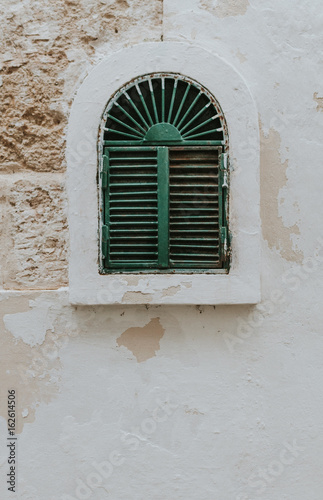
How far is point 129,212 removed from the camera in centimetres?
252

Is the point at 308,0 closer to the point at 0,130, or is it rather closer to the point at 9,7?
the point at 9,7

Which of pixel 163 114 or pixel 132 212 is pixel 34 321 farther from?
pixel 163 114

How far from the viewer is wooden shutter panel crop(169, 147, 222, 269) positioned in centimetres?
249

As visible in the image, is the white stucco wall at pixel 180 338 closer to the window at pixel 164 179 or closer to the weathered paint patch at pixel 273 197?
the weathered paint patch at pixel 273 197

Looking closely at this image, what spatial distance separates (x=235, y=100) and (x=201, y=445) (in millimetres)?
1867

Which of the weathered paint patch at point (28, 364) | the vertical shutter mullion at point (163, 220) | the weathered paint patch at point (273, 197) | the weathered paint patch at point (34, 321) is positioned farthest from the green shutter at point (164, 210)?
the weathered paint patch at point (28, 364)

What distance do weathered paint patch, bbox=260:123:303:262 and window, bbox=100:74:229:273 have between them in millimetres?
240

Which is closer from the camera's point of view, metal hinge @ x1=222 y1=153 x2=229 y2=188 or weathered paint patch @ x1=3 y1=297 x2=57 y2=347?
metal hinge @ x1=222 y1=153 x2=229 y2=188

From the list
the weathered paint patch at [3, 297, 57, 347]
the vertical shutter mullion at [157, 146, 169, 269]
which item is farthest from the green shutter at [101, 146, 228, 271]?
the weathered paint patch at [3, 297, 57, 347]

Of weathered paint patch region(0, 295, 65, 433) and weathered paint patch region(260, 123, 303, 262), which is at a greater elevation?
weathered paint patch region(260, 123, 303, 262)

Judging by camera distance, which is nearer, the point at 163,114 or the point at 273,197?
the point at 163,114

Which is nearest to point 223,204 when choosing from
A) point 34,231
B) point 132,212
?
point 132,212

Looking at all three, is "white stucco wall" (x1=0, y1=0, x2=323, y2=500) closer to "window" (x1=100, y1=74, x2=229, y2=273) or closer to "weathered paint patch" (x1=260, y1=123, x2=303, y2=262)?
"weathered paint patch" (x1=260, y1=123, x2=303, y2=262)

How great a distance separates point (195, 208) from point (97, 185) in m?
0.54
